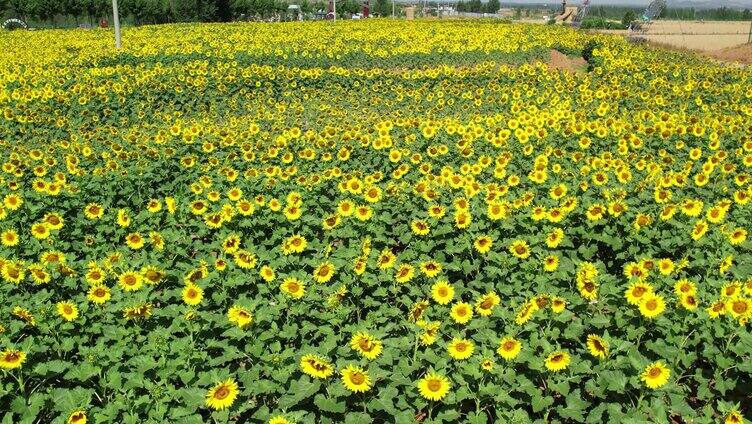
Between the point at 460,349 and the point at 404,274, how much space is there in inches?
40.3

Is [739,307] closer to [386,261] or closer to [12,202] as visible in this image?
[386,261]

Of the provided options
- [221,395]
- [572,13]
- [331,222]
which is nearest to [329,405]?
[221,395]

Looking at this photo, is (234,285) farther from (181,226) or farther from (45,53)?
(45,53)

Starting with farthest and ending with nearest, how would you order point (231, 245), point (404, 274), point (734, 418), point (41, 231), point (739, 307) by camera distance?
1. point (41, 231)
2. point (231, 245)
3. point (404, 274)
4. point (739, 307)
5. point (734, 418)

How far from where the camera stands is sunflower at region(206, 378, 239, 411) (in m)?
3.09

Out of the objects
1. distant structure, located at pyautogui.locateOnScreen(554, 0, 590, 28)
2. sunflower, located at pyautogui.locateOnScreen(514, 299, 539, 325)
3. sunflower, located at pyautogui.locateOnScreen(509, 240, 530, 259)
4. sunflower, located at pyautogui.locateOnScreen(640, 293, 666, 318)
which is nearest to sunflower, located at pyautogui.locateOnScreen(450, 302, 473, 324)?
sunflower, located at pyautogui.locateOnScreen(514, 299, 539, 325)

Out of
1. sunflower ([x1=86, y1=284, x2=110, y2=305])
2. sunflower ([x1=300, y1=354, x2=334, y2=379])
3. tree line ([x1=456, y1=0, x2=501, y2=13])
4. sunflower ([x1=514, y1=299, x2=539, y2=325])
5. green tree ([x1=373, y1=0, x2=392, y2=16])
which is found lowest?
sunflower ([x1=300, y1=354, x2=334, y2=379])

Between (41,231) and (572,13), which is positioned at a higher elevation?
(572,13)

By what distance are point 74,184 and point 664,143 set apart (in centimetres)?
781

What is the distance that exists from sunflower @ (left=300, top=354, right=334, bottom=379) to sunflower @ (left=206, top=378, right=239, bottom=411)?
422 millimetres

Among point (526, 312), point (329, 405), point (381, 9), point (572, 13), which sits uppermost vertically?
point (381, 9)

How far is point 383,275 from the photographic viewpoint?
432cm

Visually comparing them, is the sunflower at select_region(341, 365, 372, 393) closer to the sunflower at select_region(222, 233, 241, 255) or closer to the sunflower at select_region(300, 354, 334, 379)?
the sunflower at select_region(300, 354, 334, 379)

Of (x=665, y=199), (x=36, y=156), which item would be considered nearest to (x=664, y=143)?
(x=665, y=199)
